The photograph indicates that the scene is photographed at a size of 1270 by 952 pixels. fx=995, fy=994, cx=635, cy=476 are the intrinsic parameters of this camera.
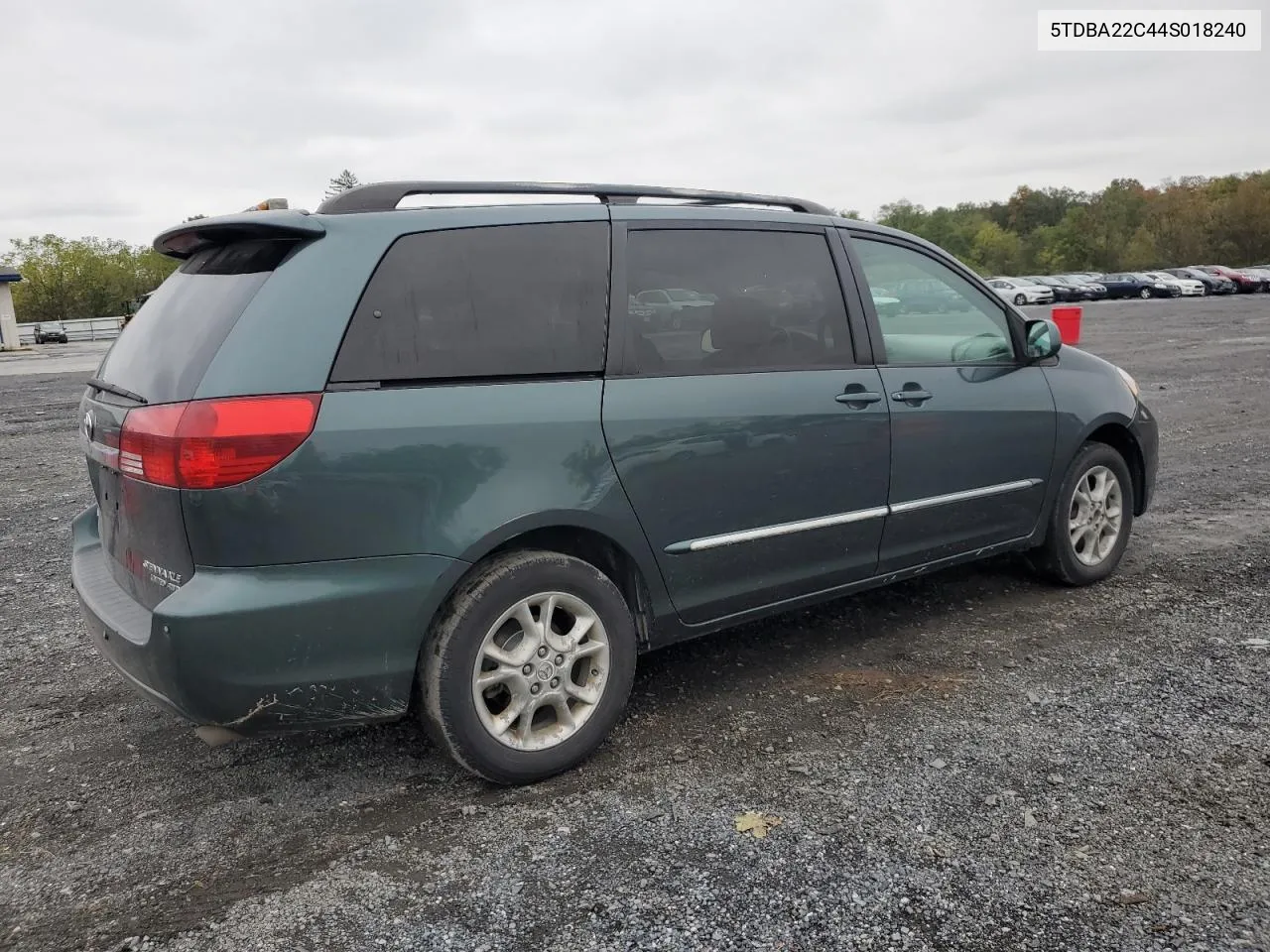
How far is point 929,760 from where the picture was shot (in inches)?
125

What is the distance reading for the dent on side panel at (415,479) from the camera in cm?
268

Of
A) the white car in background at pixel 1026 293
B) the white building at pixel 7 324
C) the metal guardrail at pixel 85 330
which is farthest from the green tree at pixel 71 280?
the white car in background at pixel 1026 293

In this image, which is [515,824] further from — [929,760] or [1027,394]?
[1027,394]

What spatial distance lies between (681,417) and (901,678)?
4.62 ft

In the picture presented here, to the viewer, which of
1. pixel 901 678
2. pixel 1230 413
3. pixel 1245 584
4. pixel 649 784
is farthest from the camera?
pixel 1230 413

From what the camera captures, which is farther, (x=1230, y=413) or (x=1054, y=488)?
(x=1230, y=413)

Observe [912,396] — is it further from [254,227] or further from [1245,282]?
[1245,282]

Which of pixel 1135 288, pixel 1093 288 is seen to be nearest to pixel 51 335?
pixel 1093 288

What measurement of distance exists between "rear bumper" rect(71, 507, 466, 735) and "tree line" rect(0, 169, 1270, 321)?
7210cm

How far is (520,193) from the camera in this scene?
338 cm

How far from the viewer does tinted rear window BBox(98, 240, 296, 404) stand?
2807 mm

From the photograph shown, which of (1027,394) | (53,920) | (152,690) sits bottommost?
(53,920)

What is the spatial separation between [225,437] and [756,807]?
6.00 feet

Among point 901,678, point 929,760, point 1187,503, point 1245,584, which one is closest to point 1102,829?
point 929,760
